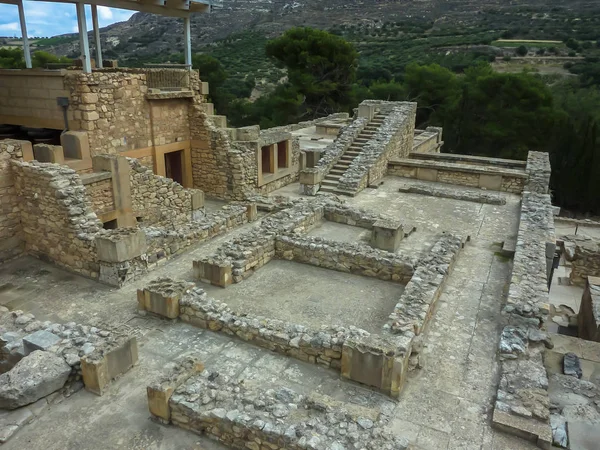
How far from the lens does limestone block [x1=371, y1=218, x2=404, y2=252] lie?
1039 cm

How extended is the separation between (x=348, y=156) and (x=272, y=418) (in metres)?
13.1

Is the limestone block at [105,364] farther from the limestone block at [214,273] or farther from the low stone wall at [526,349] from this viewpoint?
the low stone wall at [526,349]

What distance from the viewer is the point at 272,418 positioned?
16.2 ft

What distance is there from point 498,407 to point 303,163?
13.1m

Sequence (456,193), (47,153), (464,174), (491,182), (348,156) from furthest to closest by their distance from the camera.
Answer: (348,156) < (464,174) < (491,182) < (456,193) < (47,153)

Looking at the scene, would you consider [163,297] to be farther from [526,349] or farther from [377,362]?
[526,349]

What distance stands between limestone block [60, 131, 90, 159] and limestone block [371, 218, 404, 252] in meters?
7.03

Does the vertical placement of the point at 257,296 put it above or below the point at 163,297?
below

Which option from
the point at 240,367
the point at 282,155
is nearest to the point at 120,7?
the point at 282,155

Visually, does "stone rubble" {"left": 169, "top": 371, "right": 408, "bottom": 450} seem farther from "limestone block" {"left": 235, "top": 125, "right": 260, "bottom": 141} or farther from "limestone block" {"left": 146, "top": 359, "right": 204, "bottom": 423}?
"limestone block" {"left": 235, "top": 125, "right": 260, "bottom": 141}

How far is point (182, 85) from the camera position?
46.9 feet

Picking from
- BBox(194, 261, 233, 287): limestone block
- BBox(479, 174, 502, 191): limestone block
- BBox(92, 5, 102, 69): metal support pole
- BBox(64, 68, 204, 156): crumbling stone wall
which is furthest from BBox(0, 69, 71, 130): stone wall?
BBox(479, 174, 502, 191): limestone block

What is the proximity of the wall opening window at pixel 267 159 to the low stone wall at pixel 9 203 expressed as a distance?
25.3 ft

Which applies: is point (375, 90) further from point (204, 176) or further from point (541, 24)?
point (541, 24)
